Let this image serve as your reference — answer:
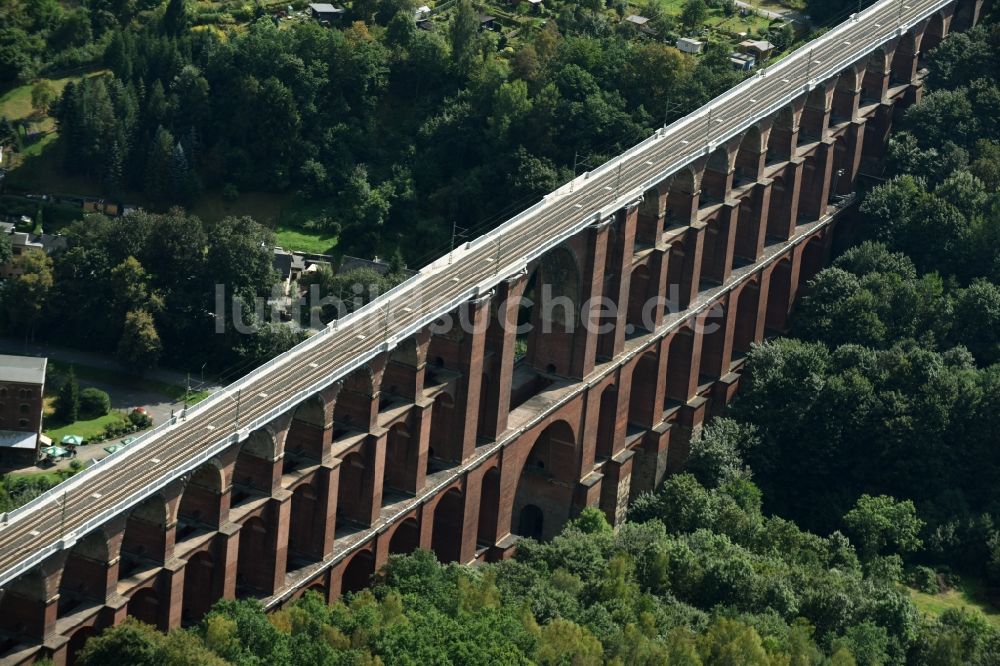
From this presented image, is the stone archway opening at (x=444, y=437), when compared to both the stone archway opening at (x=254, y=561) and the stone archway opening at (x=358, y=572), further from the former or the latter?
the stone archway opening at (x=254, y=561)

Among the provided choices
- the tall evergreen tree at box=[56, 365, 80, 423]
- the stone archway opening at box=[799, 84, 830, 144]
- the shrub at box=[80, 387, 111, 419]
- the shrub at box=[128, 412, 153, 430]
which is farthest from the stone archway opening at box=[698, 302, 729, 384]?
the tall evergreen tree at box=[56, 365, 80, 423]

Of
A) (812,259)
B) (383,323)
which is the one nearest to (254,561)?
(383,323)

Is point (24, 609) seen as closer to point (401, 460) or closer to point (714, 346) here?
point (401, 460)

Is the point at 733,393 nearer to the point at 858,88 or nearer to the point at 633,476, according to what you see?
the point at 633,476

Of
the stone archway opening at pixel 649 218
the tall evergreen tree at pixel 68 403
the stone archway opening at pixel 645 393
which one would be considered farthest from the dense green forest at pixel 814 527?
the tall evergreen tree at pixel 68 403

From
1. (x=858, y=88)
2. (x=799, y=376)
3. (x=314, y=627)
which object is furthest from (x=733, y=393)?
(x=314, y=627)
